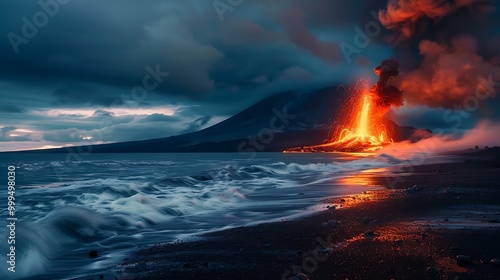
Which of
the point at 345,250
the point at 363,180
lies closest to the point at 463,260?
the point at 345,250

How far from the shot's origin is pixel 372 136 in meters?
156

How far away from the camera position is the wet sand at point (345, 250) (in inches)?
232

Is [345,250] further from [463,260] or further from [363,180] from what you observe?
[363,180]

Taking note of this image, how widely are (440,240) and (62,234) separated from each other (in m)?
8.83

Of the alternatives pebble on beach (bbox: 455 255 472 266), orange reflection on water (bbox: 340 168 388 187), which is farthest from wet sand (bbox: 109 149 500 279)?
orange reflection on water (bbox: 340 168 388 187)

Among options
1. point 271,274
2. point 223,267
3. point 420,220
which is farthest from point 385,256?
point 420,220

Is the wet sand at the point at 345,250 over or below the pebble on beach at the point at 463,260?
below

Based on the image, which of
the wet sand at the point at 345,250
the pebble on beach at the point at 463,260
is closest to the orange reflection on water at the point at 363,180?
the wet sand at the point at 345,250

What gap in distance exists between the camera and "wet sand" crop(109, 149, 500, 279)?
19.3ft

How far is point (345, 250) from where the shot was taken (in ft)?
23.3

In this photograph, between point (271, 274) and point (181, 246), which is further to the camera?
point (181, 246)

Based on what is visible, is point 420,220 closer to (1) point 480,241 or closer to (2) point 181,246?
(1) point 480,241

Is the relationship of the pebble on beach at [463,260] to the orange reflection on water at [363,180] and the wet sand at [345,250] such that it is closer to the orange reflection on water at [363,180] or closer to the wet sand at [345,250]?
the wet sand at [345,250]

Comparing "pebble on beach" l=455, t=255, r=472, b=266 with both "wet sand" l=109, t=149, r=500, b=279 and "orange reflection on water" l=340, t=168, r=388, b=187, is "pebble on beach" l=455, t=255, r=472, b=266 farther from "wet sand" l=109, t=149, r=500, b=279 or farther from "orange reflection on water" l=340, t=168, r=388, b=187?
"orange reflection on water" l=340, t=168, r=388, b=187
